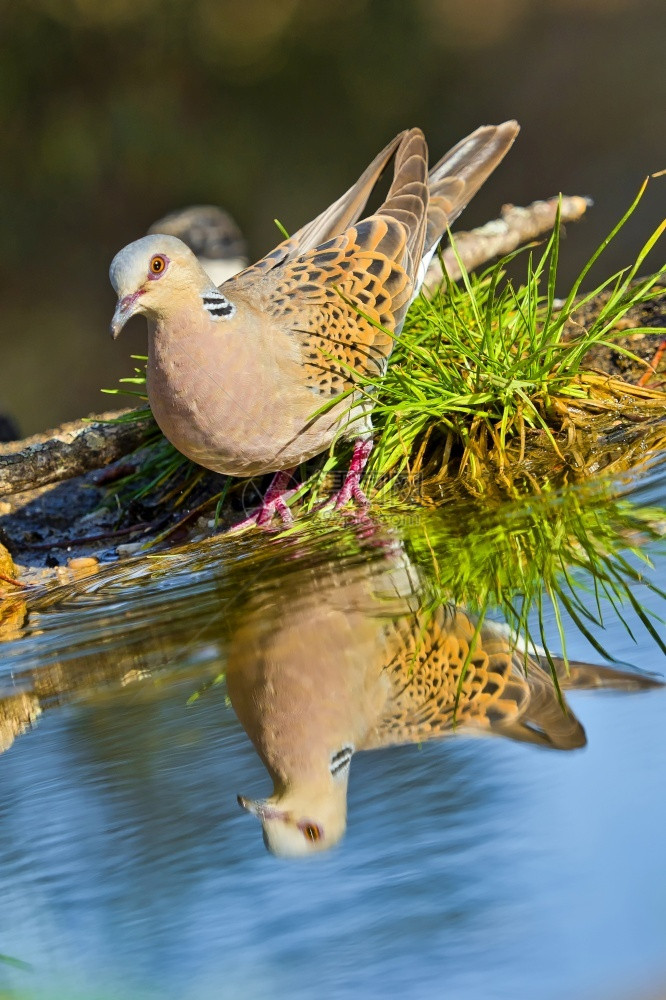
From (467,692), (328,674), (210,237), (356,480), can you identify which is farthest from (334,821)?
(210,237)

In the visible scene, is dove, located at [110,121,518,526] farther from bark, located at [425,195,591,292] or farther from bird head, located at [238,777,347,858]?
bird head, located at [238,777,347,858]

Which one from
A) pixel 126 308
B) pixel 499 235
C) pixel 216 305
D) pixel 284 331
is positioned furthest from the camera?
pixel 499 235

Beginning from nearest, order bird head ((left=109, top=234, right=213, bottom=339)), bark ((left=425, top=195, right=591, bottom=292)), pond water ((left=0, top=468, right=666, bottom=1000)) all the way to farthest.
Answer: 1. pond water ((left=0, top=468, right=666, bottom=1000))
2. bird head ((left=109, top=234, right=213, bottom=339))
3. bark ((left=425, top=195, right=591, bottom=292))

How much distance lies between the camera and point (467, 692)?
1749 millimetres

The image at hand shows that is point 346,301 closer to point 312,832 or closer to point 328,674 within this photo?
point 328,674

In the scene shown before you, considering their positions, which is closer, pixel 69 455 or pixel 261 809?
pixel 261 809

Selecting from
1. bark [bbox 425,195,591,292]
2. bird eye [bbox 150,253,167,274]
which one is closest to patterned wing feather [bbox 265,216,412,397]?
bird eye [bbox 150,253,167,274]

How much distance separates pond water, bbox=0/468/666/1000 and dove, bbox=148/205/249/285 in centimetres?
648

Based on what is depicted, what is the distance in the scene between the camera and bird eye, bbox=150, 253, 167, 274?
3.41 m

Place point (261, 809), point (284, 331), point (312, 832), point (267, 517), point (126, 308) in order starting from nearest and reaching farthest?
1. point (312, 832)
2. point (261, 809)
3. point (126, 308)
4. point (284, 331)
5. point (267, 517)

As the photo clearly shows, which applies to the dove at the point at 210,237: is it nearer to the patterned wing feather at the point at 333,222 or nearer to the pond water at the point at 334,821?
the patterned wing feather at the point at 333,222

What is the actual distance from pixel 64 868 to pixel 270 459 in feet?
7.12

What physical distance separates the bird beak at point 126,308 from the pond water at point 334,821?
41.7 inches

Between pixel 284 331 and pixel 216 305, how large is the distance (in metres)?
0.27
